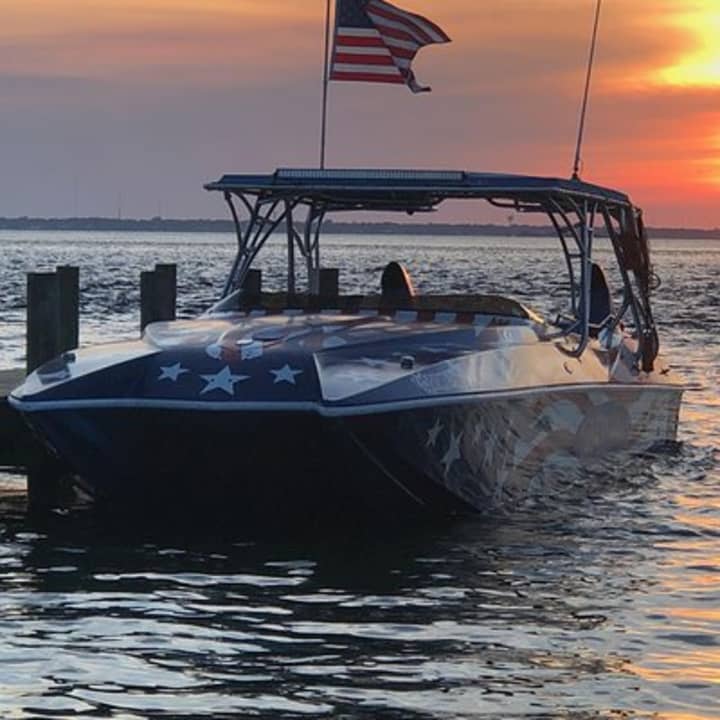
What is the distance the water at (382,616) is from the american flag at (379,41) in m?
3.89

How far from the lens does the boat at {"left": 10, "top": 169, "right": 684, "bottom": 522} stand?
1117 cm

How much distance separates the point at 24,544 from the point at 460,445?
293 centimetres

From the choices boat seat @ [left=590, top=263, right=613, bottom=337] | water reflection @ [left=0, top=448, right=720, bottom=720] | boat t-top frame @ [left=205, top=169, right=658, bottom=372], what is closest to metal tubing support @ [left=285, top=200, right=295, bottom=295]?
boat t-top frame @ [left=205, top=169, right=658, bottom=372]

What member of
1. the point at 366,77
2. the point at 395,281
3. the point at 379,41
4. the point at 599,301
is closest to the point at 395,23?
the point at 379,41

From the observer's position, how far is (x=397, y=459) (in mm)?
11289

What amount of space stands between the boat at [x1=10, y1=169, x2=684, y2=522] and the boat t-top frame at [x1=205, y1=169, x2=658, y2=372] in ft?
0.08

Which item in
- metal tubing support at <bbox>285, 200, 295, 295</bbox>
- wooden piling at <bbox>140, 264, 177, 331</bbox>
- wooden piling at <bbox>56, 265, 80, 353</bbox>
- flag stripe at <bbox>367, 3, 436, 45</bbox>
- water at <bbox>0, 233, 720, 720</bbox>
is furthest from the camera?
wooden piling at <bbox>140, 264, 177, 331</bbox>


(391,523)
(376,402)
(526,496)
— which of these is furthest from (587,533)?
(376,402)

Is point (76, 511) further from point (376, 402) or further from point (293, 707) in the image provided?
point (293, 707)

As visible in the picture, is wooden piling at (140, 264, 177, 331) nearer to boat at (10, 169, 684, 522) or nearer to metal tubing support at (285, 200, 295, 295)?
metal tubing support at (285, 200, 295, 295)

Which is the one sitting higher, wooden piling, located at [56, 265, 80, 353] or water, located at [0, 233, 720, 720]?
wooden piling, located at [56, 265, 80, 353]

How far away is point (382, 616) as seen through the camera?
32.6 ft

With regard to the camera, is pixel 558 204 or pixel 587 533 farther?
pixel 558 204

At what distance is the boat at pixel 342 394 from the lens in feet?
36.7
